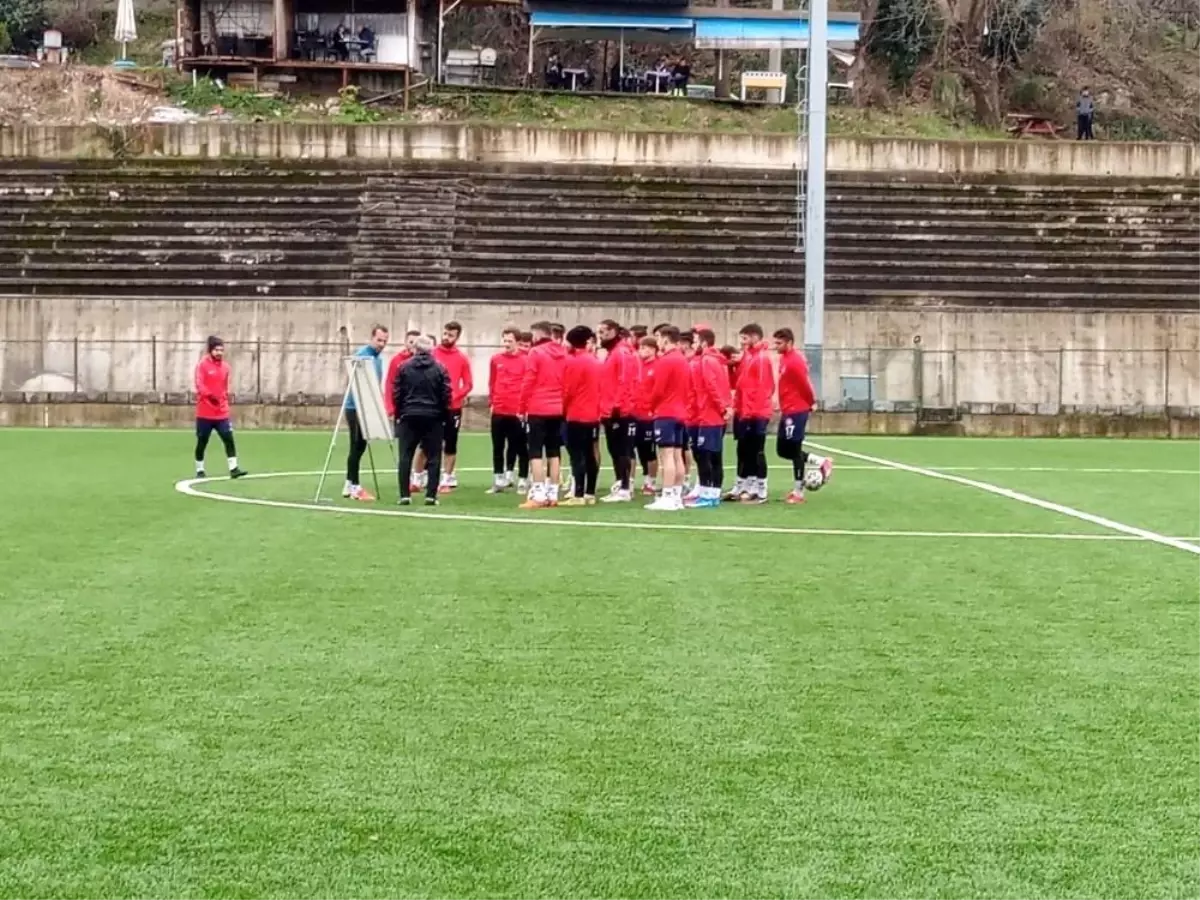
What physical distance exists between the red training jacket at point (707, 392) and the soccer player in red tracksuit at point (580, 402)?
1.02 meters

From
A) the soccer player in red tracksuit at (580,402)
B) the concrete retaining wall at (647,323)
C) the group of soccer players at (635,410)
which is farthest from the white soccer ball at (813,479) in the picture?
the concrete retaining wall at (647,323)

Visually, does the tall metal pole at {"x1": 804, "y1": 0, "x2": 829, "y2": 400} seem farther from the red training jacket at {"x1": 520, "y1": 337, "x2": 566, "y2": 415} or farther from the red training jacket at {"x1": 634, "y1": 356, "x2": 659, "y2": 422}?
the red training jacket at {"x1": 520, "y1": 337, "x2": 566, "y2": 415}

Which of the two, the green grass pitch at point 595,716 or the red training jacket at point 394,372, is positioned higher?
the red training jacket at point 394,372

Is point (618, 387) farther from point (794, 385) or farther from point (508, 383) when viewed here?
point (794, 385)

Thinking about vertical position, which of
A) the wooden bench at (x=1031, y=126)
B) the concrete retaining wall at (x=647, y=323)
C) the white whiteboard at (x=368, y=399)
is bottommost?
the white whiteboard at (x=368, y=399)

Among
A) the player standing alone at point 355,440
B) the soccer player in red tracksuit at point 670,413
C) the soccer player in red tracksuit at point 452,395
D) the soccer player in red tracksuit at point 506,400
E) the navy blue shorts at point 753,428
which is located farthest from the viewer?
the soccer player in red tracksuit at point 452,395

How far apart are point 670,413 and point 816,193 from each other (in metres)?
16.6

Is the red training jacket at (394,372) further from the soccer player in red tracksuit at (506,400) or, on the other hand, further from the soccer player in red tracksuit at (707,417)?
the soccer player in red tracksuit at (707,417)

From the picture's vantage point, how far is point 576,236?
3897 cm

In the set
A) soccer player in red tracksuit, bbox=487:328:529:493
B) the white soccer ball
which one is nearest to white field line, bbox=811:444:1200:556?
the white soccer ball

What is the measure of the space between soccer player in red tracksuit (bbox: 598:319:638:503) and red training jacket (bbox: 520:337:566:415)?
0.55 metres

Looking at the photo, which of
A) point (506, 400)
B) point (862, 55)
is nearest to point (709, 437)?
point (506, 400)

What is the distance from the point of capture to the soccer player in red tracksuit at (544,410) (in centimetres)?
1753

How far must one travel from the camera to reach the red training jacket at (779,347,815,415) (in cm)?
1817
